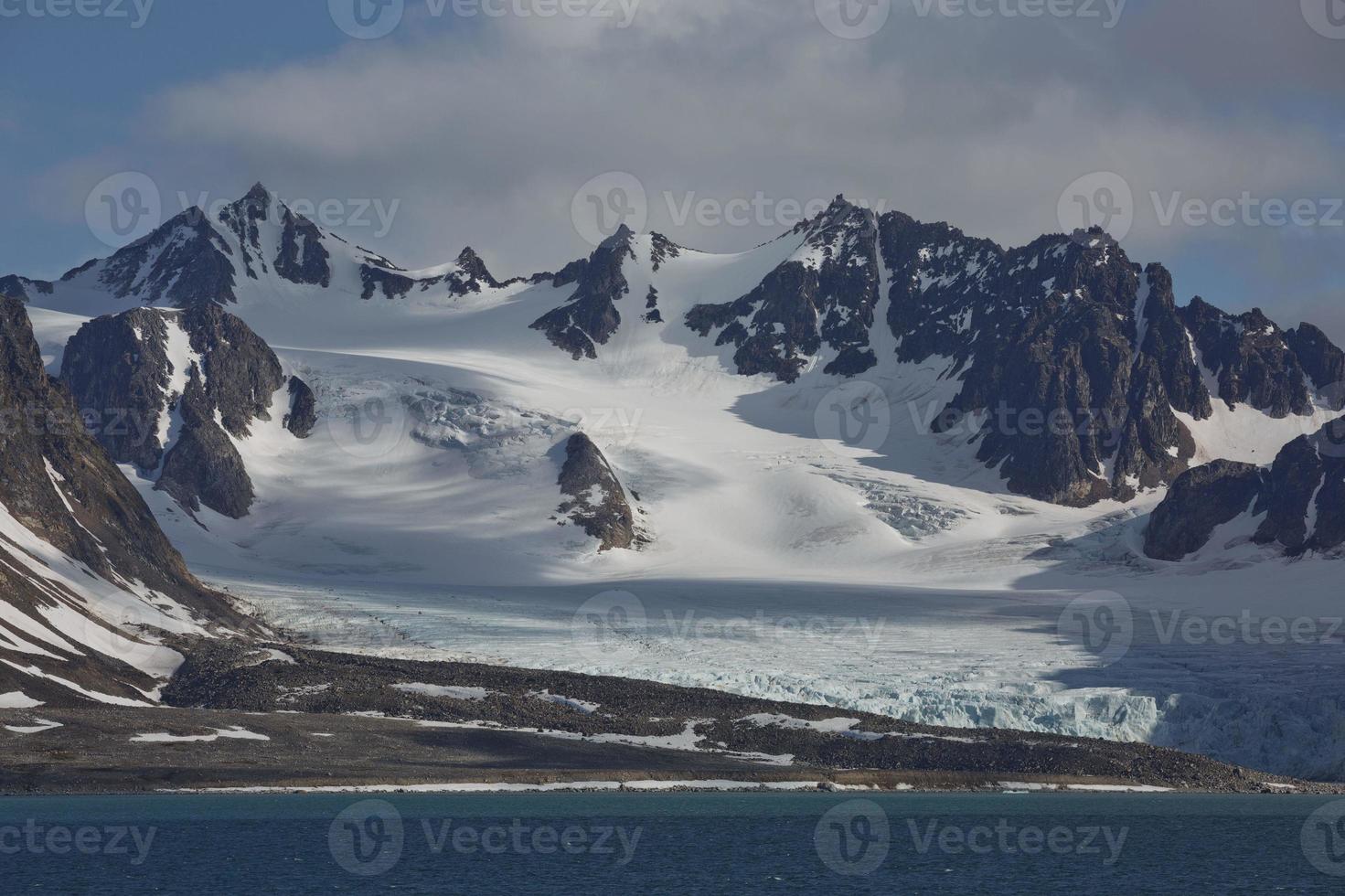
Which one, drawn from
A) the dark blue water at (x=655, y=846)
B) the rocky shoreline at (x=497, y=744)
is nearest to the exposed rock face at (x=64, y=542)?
the rocky shoreline at (x=497, y=744)

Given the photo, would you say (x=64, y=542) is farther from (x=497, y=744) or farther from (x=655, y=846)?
(x=655, y=846)

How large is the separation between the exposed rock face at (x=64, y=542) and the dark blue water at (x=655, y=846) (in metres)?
26.6

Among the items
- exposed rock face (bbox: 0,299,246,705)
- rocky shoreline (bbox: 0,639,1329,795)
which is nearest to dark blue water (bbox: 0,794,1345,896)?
rocky shoreline (bbox: 0,639,1329,795)

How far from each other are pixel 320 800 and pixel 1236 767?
74.0 metres

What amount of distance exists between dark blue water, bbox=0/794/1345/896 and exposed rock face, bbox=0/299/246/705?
26.6m

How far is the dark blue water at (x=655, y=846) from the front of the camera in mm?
77750

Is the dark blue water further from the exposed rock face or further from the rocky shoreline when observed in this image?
the exposed rock face

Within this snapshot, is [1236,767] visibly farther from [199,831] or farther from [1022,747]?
[199,831]

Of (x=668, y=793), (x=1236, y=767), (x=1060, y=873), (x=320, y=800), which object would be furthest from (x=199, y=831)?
(x=1236, y=767)

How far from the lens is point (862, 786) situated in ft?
395

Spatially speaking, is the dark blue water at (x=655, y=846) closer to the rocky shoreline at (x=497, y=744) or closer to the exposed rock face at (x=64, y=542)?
the rocky shoreline at (x=497, y=744)

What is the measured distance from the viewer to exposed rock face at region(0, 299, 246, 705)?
125875 mm

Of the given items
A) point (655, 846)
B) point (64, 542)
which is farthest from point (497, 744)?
point (64, 542)

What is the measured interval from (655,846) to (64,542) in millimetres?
84528
